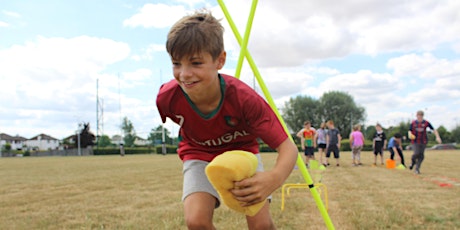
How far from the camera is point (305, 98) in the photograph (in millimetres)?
80375

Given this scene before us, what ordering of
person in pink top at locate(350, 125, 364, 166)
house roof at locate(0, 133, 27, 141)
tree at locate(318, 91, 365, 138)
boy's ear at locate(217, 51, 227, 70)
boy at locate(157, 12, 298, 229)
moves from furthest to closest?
house roof at locate(0, 133, 27, 141), tree at locate(318, 91, 365, 138), person in pink top at locate(350, 125, 364, 166), boy's ear at locate(217, 51, 227, 70), boy at locate(157, 12, 298, 229)

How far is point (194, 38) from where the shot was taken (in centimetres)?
228

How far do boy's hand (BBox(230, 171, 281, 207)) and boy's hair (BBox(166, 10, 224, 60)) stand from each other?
808 mm

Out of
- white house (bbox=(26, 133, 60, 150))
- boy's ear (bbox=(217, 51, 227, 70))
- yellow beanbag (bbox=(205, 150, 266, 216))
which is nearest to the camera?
yellow beanbag (bbox=(205, 150, 266, 216))

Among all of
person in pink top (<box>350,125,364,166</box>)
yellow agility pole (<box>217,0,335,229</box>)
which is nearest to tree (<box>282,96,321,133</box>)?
person in pink top (<box>350,125,364,166</box>)

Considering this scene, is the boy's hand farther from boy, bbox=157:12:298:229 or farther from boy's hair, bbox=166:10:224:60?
boy's hair, bbox=166:10:224:60

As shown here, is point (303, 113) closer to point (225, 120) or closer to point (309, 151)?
point (309, 151)

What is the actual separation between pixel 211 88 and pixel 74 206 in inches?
185

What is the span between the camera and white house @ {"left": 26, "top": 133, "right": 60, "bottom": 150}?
412 feet

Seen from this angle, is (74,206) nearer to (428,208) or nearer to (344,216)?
Answer: (344,216)

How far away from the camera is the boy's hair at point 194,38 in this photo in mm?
2283

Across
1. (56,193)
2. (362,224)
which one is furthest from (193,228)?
(56,193)

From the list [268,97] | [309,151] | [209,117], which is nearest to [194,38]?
[209,117]

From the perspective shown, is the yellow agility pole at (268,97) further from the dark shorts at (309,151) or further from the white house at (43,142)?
the white house at (43,142)
